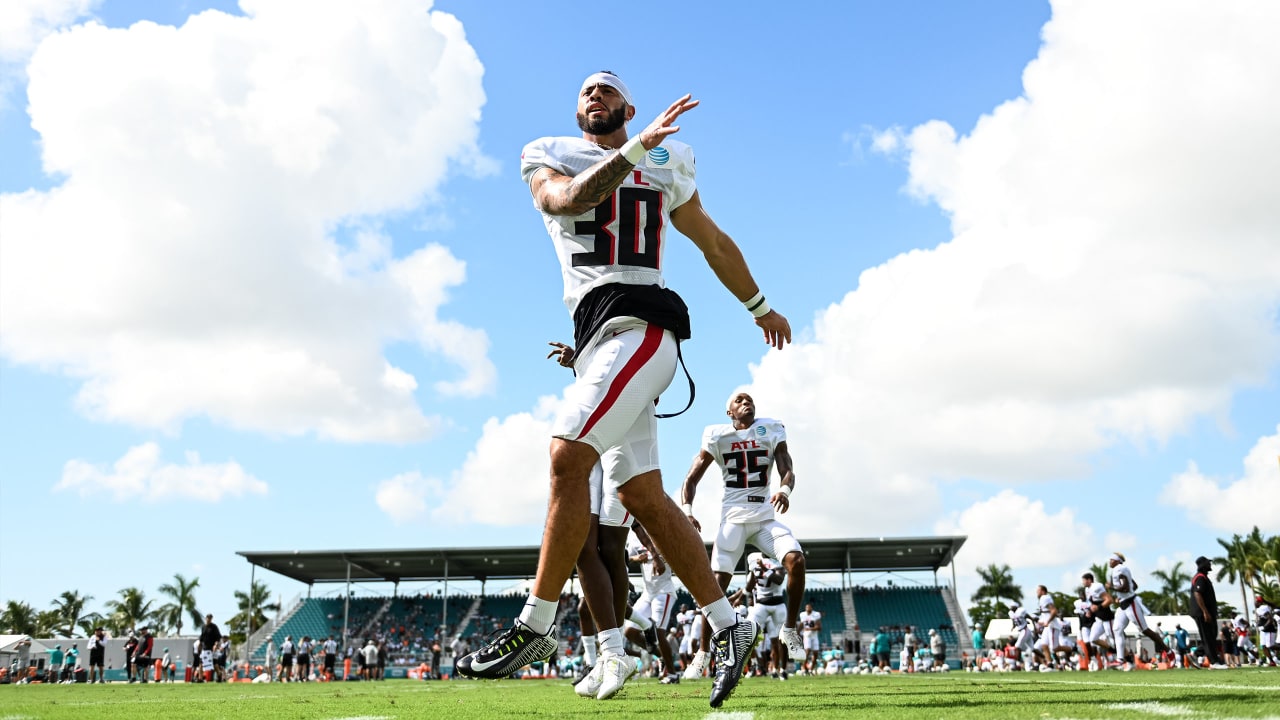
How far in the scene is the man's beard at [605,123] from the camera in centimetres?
422

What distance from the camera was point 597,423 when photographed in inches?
147

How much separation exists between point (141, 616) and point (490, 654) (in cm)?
9408

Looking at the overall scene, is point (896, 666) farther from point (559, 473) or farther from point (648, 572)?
point (559, 473)

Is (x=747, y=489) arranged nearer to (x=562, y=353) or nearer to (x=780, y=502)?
(x=780, y=502)

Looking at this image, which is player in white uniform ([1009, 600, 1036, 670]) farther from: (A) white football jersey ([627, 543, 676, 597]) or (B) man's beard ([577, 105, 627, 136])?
(B) man's beard ([577, 105, 627, 136])

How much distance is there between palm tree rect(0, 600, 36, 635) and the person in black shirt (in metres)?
98.8

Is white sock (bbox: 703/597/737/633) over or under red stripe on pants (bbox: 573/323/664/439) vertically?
under

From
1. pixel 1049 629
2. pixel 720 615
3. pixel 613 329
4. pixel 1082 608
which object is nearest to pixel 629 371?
pixel 613 329

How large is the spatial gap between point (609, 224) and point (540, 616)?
159 cm

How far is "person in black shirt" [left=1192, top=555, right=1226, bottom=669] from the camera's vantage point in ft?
47.9

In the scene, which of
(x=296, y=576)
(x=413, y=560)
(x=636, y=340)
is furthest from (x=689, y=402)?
(x=296, y=576)

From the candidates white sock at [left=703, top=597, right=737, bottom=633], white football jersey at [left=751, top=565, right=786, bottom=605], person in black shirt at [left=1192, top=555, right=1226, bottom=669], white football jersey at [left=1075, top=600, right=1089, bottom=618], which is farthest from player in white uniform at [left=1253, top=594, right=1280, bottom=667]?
white sock at [left=703, top=597, right=737, bottom=633]

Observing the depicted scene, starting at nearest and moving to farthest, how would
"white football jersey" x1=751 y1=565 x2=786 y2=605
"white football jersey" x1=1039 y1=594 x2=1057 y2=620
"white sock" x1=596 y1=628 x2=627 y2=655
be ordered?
"white sock" x1=596 y1=628 x2=627 y2=655 → "white football jersey" x1=751 y1=565 x2=786 y2=605 → "white football jersey" x1=1039 y1=594 x2=1057 y2=620

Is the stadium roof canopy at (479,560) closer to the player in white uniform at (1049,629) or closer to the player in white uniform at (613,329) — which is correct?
the player in white uniform at (1049,629)
